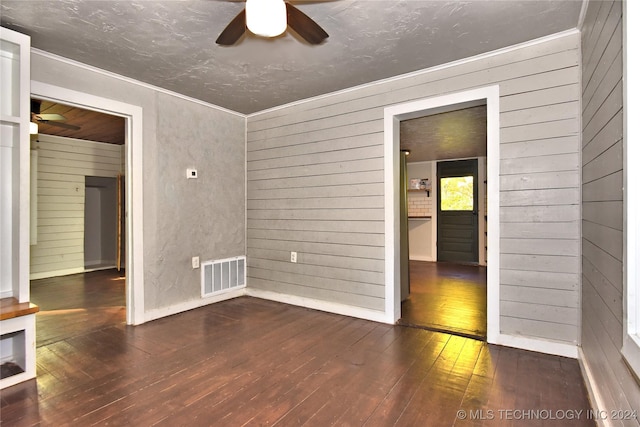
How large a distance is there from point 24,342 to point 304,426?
6.68 ft

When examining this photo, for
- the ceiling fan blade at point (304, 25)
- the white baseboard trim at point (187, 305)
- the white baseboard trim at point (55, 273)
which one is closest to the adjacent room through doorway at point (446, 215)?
the white baseboard trim at point (187, 305)

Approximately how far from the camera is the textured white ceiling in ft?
6.78

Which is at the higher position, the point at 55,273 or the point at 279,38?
the point at 279,38

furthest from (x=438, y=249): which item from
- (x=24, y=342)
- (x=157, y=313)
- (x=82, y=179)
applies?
(x=82, y=179)

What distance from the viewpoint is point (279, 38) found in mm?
2441

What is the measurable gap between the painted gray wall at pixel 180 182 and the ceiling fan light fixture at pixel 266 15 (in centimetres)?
217

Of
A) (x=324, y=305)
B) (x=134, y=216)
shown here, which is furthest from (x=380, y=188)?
(x=134, y=216)

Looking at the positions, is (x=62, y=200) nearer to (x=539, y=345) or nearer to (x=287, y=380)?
(x=287, y=380)

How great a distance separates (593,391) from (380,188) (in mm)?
2162

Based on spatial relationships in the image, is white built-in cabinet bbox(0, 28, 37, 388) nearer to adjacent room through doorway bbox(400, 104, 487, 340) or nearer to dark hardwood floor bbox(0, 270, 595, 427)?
dark hardwood floor bbox(0, 270, 595, 427)

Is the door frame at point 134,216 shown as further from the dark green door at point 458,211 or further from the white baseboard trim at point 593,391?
the dark green door at point 458,211

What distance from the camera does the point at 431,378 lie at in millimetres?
2152

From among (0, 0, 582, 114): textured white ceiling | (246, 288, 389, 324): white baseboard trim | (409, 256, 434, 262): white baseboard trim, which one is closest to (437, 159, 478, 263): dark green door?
(409, 256, 434, 262): white baseboard trim

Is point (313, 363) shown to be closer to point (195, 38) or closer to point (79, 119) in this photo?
point (195, 38)
